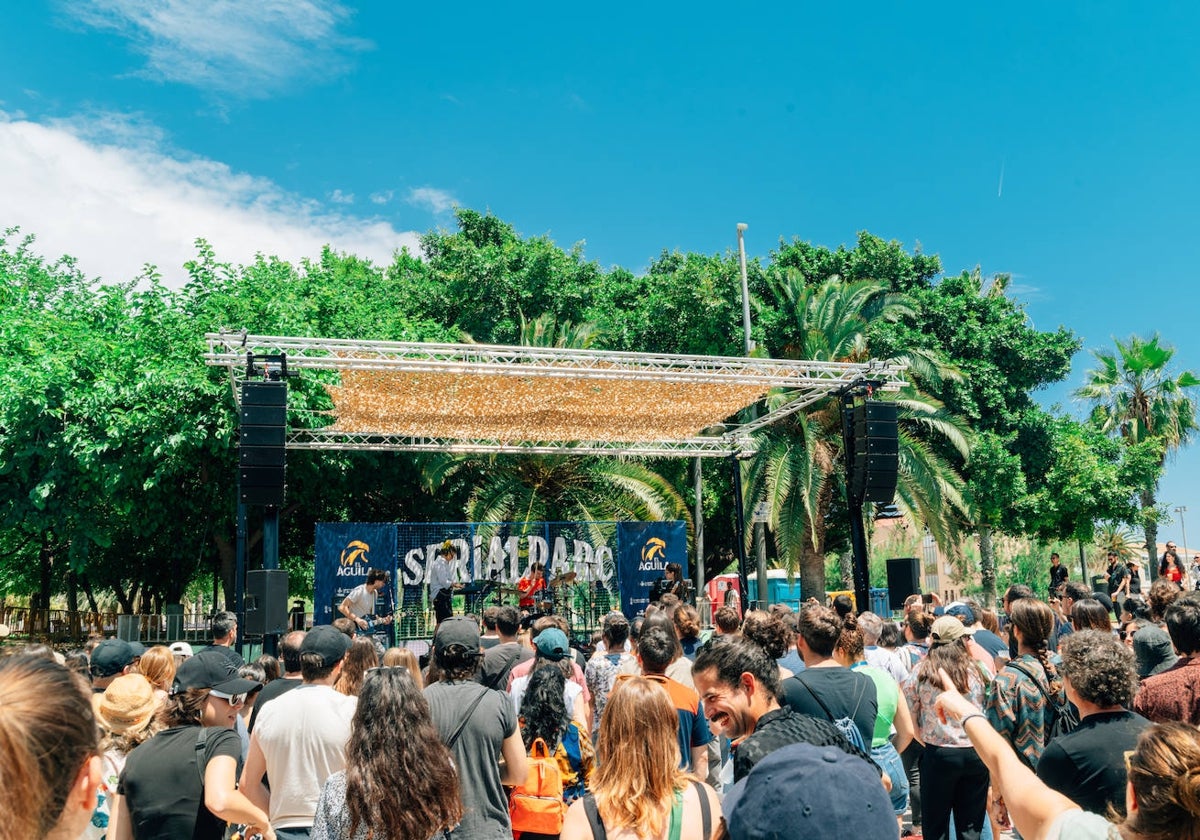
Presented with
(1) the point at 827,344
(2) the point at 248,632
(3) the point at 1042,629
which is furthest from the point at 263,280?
(3) the point at 1042,629

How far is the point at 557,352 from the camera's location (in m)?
12.5

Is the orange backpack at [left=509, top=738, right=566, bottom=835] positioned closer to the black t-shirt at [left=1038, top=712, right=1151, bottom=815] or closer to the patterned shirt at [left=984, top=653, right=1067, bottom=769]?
the black t-shirt at [left=1038, top=712, right=1151, bottom=815]

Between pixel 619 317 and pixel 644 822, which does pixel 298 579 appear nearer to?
pixel 619 317

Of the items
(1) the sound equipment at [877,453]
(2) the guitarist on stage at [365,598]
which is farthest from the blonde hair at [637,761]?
(1) the sound equipment at [877,453]

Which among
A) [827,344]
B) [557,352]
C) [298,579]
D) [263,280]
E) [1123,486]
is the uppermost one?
[263,280]

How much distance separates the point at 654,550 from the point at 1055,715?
14111 mm

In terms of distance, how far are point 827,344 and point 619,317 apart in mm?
7134

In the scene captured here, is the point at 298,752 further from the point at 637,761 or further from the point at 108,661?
the point at 108,661

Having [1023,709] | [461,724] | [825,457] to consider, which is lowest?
[1023,709]

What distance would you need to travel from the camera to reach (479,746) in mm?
3543

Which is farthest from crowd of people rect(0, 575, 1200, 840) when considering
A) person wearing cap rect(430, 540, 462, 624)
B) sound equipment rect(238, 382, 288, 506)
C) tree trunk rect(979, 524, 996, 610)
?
tree trunk rect(979, 524, 996, 610)

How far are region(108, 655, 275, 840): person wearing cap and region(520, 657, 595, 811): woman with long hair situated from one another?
1.38 metres

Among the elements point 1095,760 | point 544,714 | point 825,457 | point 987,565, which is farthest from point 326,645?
point 987,565

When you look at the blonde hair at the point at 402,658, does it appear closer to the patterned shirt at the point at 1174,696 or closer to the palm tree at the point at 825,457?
the patterned shirt at the point at 1174,696
